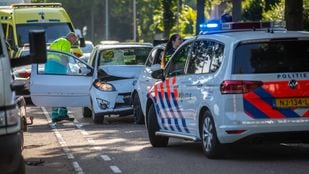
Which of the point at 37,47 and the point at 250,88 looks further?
the point at 250,88

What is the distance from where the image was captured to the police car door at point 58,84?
739 inches

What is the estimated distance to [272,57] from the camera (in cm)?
1183

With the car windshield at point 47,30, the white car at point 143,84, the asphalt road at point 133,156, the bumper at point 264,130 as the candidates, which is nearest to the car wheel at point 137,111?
the white car at point 143,84

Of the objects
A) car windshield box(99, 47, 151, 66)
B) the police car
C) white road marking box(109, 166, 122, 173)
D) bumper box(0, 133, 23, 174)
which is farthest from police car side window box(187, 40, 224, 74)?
car windshield box(99, 47, 151, 66)

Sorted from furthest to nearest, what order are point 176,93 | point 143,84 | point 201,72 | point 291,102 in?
point 143,84, point 176,93, point 201,72, point 291,102

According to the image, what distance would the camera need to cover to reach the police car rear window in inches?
460

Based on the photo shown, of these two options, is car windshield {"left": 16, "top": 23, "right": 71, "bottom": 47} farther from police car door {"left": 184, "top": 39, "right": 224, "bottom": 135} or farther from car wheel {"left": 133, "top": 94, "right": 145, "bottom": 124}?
police car door {"left": 184, "top": 39, "right": 224, "bottom": 135}

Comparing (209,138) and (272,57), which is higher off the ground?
(272,57)

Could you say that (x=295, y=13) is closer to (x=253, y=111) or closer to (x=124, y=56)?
(x=124, y=56)

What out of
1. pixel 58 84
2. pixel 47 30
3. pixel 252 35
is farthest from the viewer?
pixel 47 30

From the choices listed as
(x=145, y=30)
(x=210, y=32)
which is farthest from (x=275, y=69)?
(x=145, y=30)

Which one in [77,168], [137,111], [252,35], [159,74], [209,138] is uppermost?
[252,35]

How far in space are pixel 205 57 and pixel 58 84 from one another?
273 inches

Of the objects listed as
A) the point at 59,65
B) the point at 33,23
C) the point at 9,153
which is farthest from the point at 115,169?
the point at 33,23
